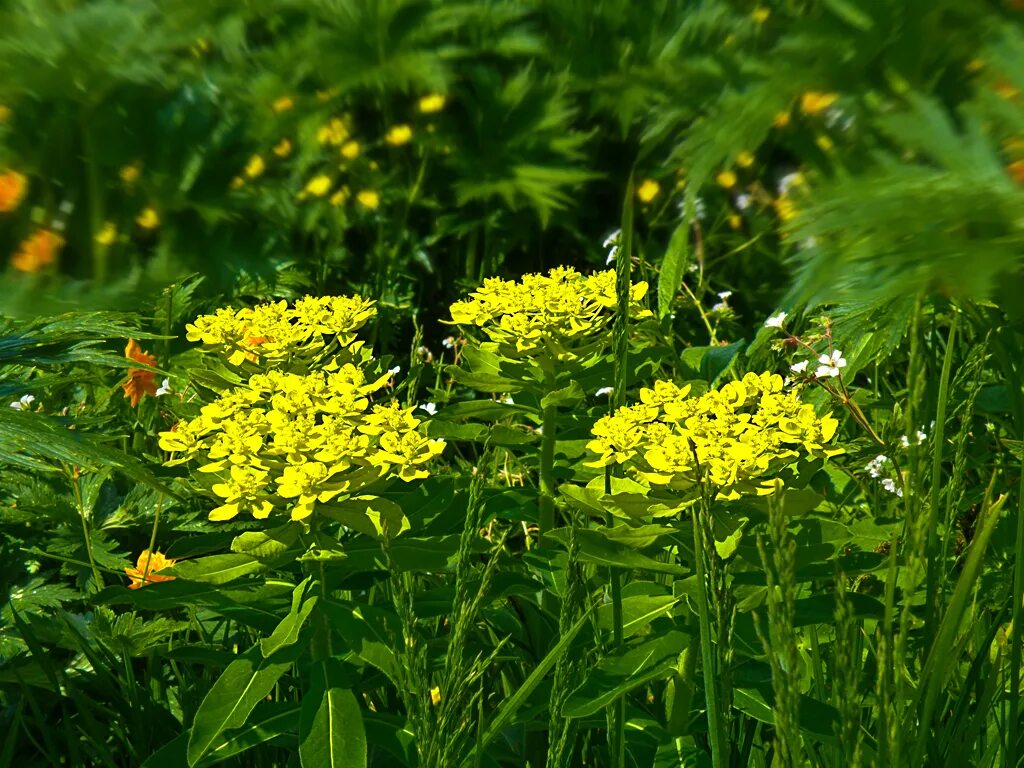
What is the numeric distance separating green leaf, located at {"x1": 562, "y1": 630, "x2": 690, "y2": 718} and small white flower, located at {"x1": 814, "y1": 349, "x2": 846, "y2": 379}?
64 centimetres

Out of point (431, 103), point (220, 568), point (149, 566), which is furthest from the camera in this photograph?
point (149, 566)

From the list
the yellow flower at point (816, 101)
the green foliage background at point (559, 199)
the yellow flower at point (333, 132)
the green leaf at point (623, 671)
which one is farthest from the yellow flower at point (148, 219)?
the green leaf at point (623, 671)

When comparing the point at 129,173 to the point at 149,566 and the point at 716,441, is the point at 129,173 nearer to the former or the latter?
the point at 716,441

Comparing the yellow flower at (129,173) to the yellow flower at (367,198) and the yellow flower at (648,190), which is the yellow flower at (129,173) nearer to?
the yellow flower at (367,198)

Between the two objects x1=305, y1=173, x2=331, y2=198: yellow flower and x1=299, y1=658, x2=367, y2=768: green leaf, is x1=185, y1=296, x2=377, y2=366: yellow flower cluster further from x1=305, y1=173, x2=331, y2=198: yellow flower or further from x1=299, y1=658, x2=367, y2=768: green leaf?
x1=305, y1=173, x2=331, y2=198: yellow flower

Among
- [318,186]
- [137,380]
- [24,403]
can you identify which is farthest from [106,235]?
[24,403]

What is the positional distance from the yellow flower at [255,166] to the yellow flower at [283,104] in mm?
30

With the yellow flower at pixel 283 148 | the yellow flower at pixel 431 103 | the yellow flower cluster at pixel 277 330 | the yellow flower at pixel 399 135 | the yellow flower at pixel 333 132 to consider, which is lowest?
the yellow flower at pixel 283 148

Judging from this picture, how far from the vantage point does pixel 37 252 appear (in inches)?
25.7

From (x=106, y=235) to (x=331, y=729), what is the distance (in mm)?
881

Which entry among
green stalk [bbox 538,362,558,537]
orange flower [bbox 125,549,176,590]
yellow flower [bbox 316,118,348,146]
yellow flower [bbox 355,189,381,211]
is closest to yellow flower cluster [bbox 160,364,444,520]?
green stalk [bbox 538,362,558,537]

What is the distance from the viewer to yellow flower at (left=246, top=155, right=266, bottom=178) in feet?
2.13

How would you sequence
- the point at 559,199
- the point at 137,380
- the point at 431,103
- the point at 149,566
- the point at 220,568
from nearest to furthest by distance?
the point at 431,103 → the point at 559,199 → the point at 220,568 → the point at 149,566 → the point at 137,380

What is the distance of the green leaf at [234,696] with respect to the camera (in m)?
1.34
